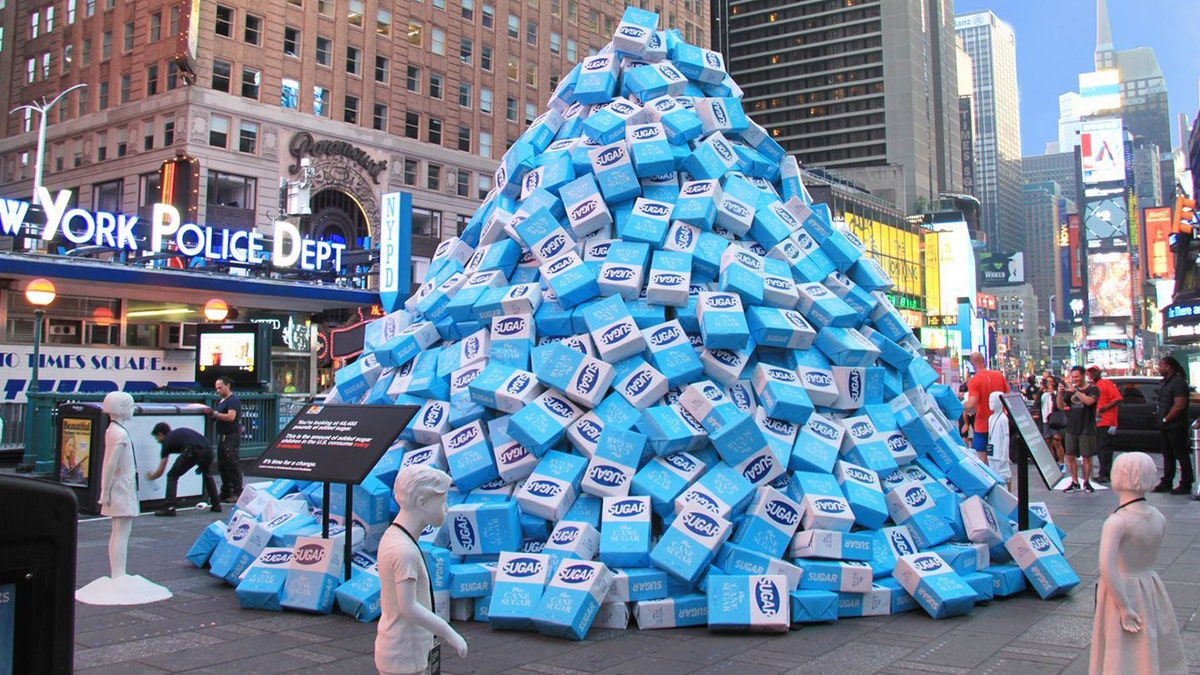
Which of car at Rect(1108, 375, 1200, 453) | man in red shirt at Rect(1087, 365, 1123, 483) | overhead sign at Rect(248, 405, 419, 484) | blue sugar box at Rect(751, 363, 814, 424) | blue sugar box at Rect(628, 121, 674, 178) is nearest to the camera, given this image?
overhead sign at Rect(248, 405, 419, 484)

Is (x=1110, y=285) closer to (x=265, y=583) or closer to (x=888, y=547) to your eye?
(x=888, y=547)

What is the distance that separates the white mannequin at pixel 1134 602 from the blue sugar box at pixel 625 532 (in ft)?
11.2

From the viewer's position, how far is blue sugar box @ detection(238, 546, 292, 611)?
7.55 meters

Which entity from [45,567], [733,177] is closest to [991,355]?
[733,177]

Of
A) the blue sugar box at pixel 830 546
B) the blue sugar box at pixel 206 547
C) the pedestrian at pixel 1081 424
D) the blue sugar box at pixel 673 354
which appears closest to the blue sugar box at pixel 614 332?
the blue sugar box at pixel 673 354

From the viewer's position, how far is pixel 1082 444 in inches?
640

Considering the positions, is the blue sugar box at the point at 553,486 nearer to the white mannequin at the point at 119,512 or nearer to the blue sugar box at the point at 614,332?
the blue sugar box at the point at 614,332

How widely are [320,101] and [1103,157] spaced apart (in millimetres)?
125380

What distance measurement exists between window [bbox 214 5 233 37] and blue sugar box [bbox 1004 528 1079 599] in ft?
144

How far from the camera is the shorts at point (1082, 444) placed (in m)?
16.1

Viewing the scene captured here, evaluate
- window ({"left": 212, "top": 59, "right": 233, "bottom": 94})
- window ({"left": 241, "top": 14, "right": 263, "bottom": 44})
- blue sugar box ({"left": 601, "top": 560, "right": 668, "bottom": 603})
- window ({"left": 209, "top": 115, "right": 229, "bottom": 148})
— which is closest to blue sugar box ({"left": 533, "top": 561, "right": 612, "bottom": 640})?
blue sugar box ({"left": 601, "top": 560, "right": 668, "bottom": 603})

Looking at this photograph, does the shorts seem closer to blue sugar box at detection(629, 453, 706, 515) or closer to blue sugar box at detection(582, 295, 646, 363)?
blue sugar box at detection(629, 453, 706, 515)

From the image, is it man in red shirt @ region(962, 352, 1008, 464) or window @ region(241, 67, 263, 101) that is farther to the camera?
window @ region(241, 67, 263, 101)

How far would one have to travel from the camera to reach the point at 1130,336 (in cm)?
13600
